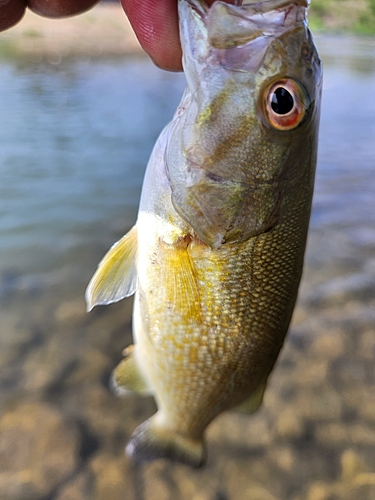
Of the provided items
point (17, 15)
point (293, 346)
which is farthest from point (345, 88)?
point (17, 15)

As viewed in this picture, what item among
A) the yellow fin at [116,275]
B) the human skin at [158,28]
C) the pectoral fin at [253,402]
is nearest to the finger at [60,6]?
the human skin at [158,28]

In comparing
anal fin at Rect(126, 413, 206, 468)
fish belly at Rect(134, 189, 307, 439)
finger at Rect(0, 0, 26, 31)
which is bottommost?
anal fin at Rect(126, 413, 206, 468)

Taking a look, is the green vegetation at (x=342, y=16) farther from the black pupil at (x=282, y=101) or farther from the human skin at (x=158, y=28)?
the black pupil at (x=282, y=101)

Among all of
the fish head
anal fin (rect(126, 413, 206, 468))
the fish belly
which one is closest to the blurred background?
anal fin (rect(126, 413, 206, 468))

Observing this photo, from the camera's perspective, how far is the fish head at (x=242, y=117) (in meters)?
1.26

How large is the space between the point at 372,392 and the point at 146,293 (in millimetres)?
2556

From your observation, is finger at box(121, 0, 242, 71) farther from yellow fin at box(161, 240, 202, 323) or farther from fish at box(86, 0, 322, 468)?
yellow fin at box(161, 240, 202, 323)

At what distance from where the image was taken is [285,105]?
1.29m

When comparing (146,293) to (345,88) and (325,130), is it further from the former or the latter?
(345,88)

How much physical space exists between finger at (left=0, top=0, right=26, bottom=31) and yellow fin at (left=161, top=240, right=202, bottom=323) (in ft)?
4.85

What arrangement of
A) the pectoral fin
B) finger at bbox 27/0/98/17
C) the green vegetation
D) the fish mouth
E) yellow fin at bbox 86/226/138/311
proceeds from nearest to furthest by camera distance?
the fish mouth, yellow fin at bbox 86/226/138/311, the pectoral fin, finger at bbox 27/0/98/17, the green vegetation

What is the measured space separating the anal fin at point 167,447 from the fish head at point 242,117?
108cm

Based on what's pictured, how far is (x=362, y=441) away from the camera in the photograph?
9.84 ft

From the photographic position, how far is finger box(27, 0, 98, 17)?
2.00 m
